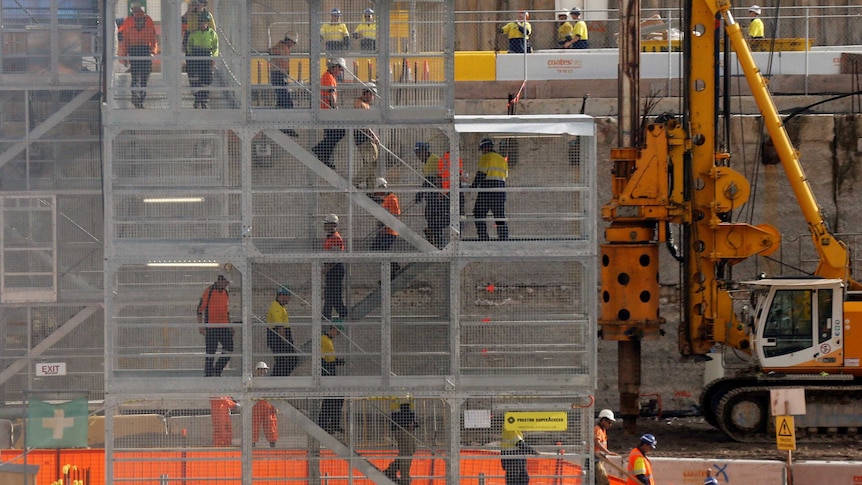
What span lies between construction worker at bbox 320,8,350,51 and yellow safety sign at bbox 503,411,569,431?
4.39 metres

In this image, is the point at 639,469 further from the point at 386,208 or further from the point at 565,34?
the point at 565,34

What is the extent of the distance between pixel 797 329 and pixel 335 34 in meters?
11.3

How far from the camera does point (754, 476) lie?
58.2ft

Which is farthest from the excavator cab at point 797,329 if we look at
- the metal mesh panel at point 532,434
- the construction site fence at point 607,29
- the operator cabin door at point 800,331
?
the construction site fence at point 607,29

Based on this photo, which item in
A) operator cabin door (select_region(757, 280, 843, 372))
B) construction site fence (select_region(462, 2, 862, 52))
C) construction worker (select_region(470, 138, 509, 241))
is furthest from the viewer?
construction site fence (select_region(462, 2, 862, 52))

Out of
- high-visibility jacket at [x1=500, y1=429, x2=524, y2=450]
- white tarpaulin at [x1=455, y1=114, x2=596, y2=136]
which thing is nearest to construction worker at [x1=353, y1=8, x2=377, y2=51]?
white tarpaulin at [x1=455, y1=114, x2=596, y2=136]

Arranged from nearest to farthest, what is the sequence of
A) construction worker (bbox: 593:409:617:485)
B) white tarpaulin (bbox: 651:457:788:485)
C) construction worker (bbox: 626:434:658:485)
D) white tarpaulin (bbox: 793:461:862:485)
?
construction worker (bbox: 626:434:658:485) < construction worker (bbox: 593:409:617:485) < white tarpaulin (bbox: 793:461:862:485) < white tarpaulin (bbox: 651:457:788:485)

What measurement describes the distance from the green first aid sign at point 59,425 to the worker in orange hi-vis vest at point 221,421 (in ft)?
7.22

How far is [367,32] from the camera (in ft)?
48.3

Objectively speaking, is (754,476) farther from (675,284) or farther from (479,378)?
(675,284)

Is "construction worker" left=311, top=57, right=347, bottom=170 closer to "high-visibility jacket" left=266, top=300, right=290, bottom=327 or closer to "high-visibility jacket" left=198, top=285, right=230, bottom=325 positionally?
"high-visibility jacket" left=266, top=300, right=290, bottom=327

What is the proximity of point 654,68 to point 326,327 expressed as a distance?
1478 cm

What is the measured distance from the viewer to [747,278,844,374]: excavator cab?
22281mm

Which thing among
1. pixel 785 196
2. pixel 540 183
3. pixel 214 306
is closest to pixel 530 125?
pixel 540 183
